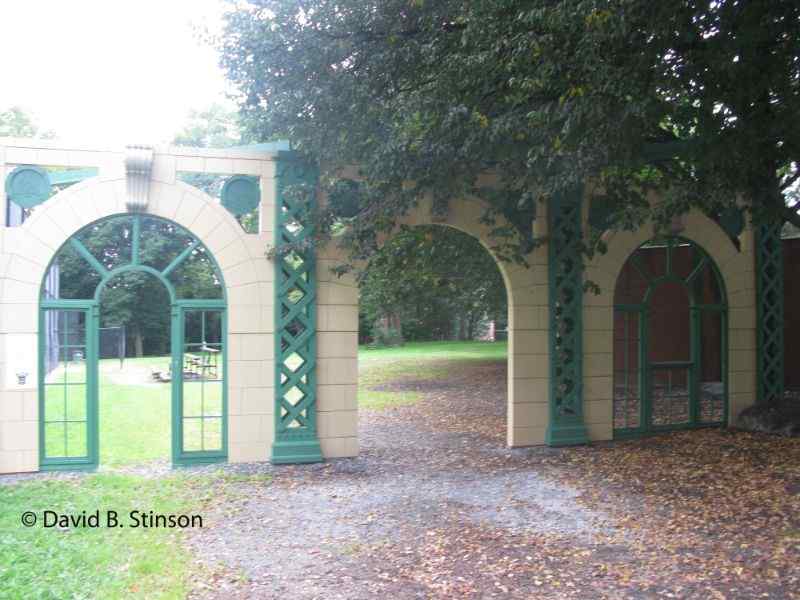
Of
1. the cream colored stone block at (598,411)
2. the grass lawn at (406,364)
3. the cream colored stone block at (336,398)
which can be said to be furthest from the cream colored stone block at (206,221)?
the grass lawn at (406,364)

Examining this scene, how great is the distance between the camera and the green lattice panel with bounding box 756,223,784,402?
10.3 m

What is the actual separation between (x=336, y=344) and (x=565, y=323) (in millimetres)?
3025

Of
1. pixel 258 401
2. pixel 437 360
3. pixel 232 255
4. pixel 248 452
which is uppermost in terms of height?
pixel 232 255

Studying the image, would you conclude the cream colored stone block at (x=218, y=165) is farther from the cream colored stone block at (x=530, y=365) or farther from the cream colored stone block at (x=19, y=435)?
the cream colored stone block at (x=530, y=365)

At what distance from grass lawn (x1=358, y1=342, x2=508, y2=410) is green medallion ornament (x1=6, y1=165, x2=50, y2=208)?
7359 mm

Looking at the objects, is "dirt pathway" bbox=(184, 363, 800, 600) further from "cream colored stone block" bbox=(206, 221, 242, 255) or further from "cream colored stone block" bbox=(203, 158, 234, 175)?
"cream colored stone block" bbox=(203, 158, 234, 175)

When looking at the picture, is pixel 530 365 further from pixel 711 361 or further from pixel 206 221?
pixel 711 361

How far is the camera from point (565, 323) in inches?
361

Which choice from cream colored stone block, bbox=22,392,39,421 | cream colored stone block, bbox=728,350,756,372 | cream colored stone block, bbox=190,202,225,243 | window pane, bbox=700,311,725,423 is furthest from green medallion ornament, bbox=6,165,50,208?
window pane, bbox=700,311,725,423

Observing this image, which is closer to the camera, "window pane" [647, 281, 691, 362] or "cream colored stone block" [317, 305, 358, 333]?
"cream colored stone block" [317, 305, 358, 333]

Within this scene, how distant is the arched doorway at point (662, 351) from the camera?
31.9ft

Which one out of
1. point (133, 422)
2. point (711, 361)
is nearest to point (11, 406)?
point (133, 422)

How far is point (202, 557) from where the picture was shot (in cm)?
516

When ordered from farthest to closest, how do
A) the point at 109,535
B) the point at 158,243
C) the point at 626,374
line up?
the point at 158,243 < the point at 626,374 < the point at 109,535
